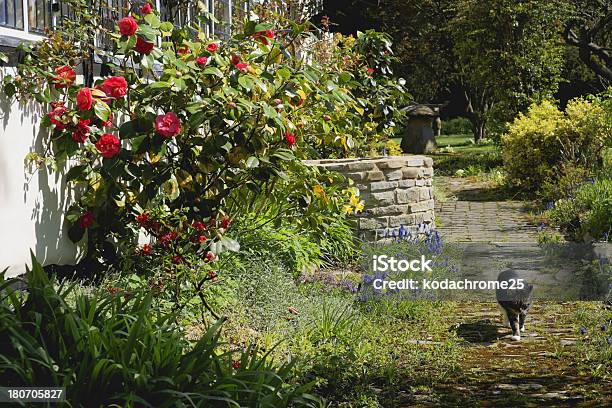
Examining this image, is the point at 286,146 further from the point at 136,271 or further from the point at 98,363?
the point at 98,363

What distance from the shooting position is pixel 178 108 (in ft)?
18.5

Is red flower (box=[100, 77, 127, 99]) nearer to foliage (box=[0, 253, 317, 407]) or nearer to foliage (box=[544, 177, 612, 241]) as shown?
foliage (box=[0, 253, 317, 407])

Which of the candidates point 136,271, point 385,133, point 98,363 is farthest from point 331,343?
point 385,133

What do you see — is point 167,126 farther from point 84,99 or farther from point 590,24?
point 590,24

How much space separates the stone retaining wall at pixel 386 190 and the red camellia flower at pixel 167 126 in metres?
2.73

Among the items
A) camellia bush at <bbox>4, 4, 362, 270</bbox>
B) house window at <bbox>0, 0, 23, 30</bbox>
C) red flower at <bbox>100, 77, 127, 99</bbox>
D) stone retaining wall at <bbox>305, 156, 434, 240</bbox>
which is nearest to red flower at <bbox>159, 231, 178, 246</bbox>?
camellia bush at <bbox>4, 4, 362, 270</bbox>

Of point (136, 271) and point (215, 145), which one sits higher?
point (215, 145)

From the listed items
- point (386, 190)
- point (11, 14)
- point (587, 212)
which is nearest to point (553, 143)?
point (587, 212)

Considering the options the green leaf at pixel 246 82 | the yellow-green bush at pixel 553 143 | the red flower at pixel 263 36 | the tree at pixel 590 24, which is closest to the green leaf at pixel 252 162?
the green leaf at pixel 246 82

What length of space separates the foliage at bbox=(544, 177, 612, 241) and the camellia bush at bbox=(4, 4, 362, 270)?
372 centimetres

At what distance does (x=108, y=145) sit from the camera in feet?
17.6

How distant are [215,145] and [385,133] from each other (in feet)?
20.3

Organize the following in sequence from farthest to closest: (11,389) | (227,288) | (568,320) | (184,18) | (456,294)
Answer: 1. (184,18)
2. (456,294)
3. (568,320)
4. (227,288)
5. (11,389)

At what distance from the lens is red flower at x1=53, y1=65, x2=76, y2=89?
17.9 feet
